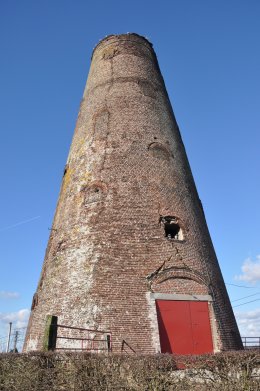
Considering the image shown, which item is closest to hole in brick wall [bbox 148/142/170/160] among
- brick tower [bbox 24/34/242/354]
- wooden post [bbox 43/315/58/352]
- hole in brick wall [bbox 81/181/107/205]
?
brick tower [bbox 24/34/242/354]

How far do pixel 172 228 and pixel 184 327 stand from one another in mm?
3307

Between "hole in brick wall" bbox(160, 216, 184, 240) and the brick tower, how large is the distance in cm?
3

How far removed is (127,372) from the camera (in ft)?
18.3

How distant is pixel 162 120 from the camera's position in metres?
15.3

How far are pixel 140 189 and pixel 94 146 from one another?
2.83 metres

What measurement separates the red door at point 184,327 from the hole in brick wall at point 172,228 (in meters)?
2.35

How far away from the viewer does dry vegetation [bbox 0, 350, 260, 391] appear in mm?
4715

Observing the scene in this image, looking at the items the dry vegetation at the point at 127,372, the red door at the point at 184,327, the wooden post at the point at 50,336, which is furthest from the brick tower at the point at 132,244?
the dry vegetation at the point at 127,372

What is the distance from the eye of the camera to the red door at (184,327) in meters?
10.4

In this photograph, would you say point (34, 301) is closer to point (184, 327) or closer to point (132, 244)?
point (132, 244)

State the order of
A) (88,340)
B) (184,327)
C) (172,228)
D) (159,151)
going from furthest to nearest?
(159,151)
(172,228)
(184,327)
(88,340)

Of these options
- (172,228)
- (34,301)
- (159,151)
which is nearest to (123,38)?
(159,151)

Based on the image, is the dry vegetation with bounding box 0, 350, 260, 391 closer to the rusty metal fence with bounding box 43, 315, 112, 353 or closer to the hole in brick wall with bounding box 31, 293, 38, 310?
the rusty metal fence with bounding box 43, 315, 112, 353

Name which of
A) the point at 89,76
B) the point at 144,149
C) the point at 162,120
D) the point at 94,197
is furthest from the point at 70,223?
the point at 89,76
